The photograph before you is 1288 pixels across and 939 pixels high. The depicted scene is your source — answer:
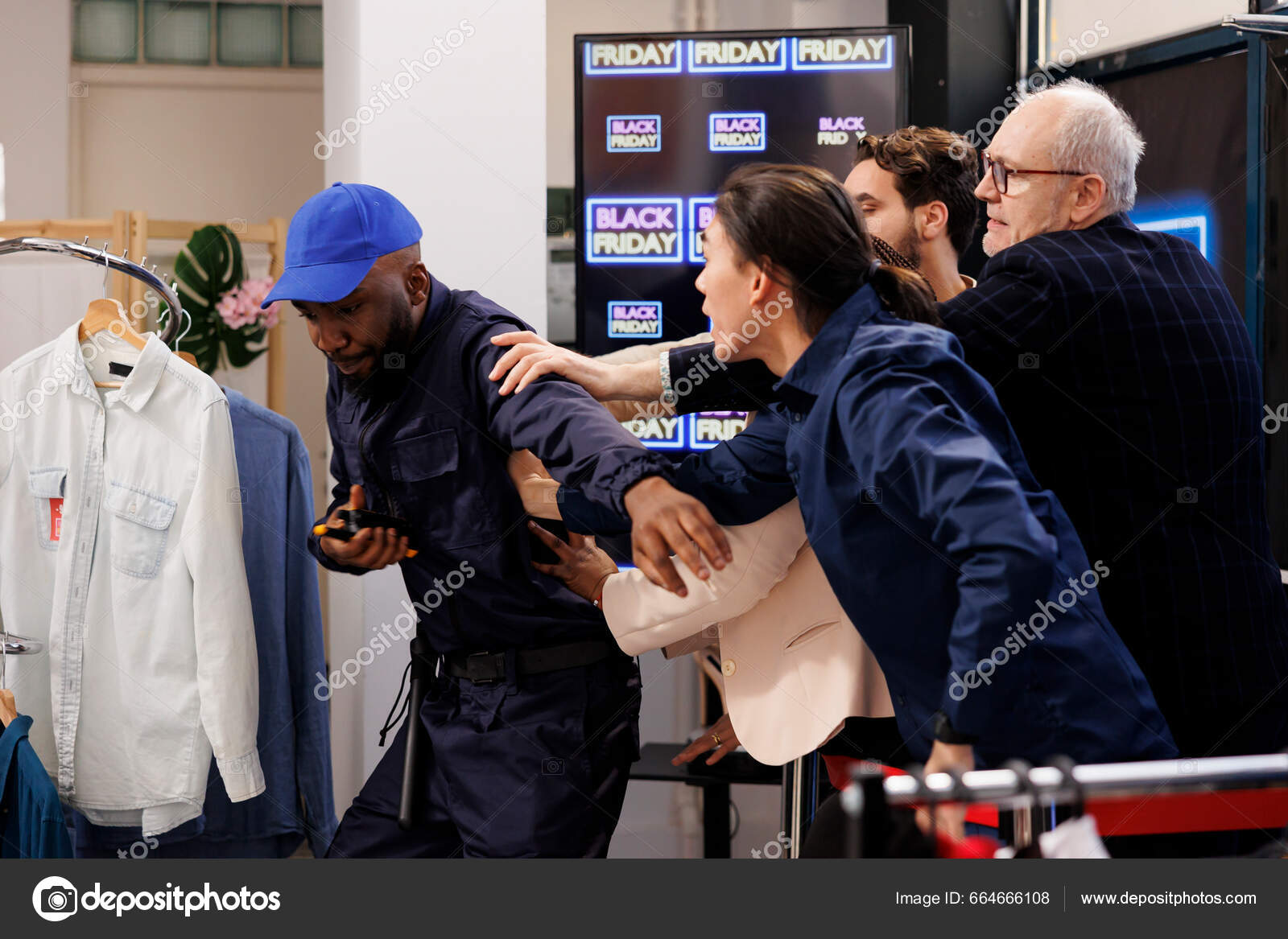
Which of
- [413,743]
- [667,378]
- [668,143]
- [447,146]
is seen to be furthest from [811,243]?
[668,143]

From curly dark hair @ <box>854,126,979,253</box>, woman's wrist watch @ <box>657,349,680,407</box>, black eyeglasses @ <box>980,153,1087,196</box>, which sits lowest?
woman's wrist watch @ <box>657,349,680,407</box>

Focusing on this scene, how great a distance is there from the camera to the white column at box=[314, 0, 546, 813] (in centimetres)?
298

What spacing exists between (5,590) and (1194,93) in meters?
3.12

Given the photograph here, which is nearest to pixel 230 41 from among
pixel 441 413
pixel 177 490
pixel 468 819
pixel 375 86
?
pixel 375 86

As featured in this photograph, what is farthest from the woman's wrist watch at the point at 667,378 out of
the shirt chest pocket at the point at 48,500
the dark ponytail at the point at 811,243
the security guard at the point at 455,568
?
the shirt chest pocket at the point at 48,500

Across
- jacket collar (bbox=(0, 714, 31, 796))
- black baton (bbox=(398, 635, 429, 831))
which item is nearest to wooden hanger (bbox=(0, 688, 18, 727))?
jacket collar (bbox=(0, 714, 31, 796))

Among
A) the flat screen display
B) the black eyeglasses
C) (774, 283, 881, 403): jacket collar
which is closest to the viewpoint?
(774, 283, 881, 403): jacket collar

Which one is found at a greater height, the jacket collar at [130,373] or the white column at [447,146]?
the white column at [447,146]

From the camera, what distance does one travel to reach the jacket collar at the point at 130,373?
253cm

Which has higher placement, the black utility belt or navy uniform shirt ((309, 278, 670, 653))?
navy uniform shirt ((309, 278, 670, 653))

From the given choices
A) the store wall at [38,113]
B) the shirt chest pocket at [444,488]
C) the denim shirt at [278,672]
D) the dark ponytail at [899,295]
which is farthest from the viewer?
the store wall at [38,113]

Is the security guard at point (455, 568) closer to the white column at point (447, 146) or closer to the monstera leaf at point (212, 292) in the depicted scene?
the white column at point (447, 146)

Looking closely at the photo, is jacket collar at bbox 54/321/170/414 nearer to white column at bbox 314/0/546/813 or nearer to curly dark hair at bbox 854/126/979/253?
white column at bbox 314/0/546/813
